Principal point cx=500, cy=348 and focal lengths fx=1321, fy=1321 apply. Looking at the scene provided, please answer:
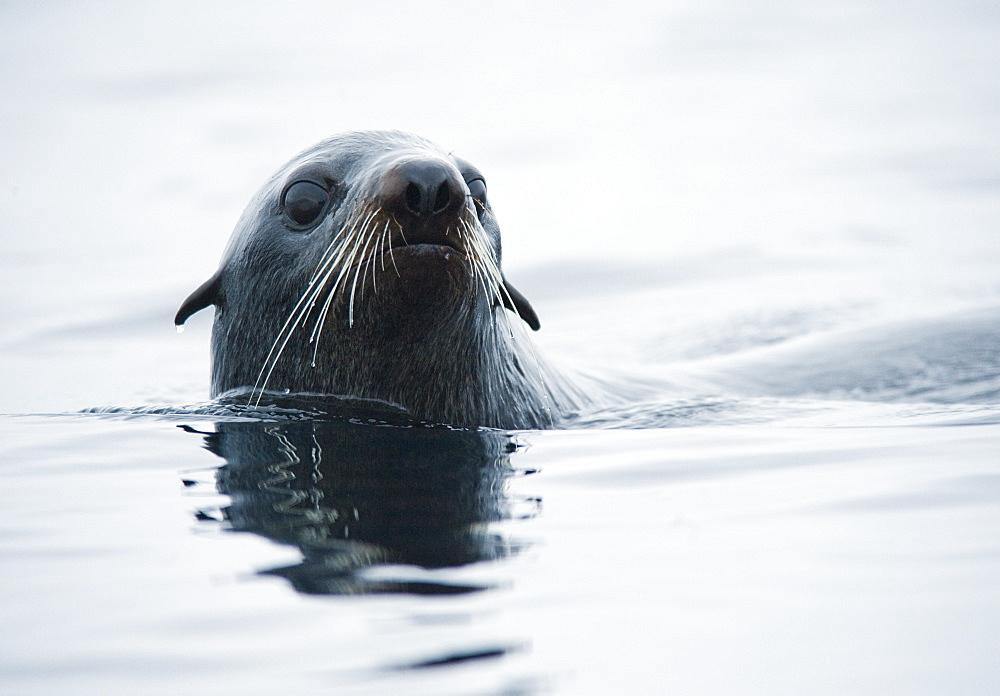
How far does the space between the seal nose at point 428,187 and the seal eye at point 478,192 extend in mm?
749

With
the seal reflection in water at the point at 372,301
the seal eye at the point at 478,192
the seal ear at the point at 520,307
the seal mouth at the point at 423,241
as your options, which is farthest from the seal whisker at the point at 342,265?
the seal ear at the point at 520,307

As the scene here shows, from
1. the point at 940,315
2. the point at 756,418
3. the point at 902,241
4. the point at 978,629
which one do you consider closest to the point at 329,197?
the point at 756,418

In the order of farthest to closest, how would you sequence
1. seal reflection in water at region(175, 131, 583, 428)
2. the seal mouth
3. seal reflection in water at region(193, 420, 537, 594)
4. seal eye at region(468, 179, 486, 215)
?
seal eye at region(468, 179, 486, 215) < seal reflection in water at region(175, 131, 583, 428) < the seal mouth < seal reflection in water at region(193, 420, 537, 594)

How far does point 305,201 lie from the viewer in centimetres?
519

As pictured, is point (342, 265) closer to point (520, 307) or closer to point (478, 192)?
point (478, 192)

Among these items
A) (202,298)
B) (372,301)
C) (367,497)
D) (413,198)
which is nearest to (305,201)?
(372,301)

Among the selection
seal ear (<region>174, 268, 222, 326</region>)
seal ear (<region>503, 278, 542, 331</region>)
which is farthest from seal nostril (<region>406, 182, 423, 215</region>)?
seal ear (<region>174, 268, 222, 326</region>)

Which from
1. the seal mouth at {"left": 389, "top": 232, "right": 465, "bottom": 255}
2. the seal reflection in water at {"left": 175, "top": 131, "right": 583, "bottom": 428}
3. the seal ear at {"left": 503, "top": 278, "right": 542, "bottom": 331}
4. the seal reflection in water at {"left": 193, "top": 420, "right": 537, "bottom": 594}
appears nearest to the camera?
the seal reflection in water at {"left": 193, "top": 420, "right": 537, "bottom": 594}

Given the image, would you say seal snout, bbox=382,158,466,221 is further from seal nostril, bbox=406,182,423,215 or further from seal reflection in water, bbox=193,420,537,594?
seal reflection in water, bbox=193,420,537,594

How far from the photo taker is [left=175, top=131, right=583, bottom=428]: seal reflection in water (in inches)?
181

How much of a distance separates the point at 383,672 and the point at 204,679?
31 centimetres

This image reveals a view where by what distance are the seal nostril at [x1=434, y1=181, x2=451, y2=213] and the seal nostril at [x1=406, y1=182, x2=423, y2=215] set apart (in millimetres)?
57

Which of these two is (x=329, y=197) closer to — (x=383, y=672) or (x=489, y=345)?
(x=489, y=345)

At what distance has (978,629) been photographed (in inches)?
96.7
